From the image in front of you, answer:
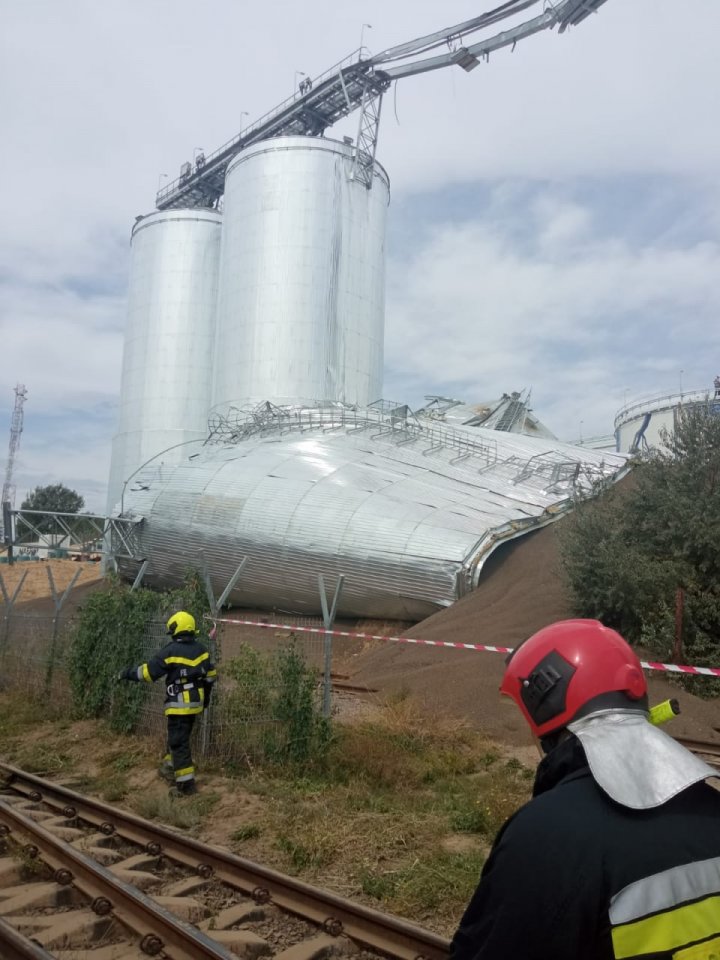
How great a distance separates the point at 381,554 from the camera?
23.1m

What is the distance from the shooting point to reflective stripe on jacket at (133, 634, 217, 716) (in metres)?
8.78

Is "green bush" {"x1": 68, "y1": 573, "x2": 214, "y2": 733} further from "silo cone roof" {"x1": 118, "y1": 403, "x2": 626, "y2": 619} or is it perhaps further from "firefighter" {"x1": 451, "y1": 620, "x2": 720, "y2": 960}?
"silo cone roof" {"x1": 118, "y1": 403, "x2": 626, "y2": 619}

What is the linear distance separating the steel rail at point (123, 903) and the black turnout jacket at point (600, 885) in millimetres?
3553

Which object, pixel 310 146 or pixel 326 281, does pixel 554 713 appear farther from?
pixel 310 146

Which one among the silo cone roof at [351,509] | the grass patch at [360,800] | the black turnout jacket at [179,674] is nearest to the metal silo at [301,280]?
the silo cone roof at [351,509]

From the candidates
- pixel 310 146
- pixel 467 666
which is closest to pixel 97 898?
pixel 467 666

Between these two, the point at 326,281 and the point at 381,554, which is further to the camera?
the point at 326,281

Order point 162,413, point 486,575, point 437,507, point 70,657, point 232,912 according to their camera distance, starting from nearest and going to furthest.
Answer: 1. point 232,912
2. point 70,657
3. point 486,575
4. point 437,507
5. point 162,413

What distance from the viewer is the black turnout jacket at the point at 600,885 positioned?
1540mm

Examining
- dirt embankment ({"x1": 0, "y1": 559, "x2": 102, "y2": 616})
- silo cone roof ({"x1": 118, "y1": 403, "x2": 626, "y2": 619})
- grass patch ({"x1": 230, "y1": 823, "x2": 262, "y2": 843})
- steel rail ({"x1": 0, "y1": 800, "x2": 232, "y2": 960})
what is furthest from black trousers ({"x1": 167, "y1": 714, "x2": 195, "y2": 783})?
dirt embankment ({"x1": 0, "y1": 559, "x2": 102, "y2": 616})

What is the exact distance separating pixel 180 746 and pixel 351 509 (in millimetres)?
16061

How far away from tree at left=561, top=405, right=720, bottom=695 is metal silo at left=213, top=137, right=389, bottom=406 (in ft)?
85.3

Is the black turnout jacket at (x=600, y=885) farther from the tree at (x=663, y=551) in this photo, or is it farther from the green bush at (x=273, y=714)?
the tree at (x=663, y=551)

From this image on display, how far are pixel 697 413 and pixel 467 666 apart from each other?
733cm
